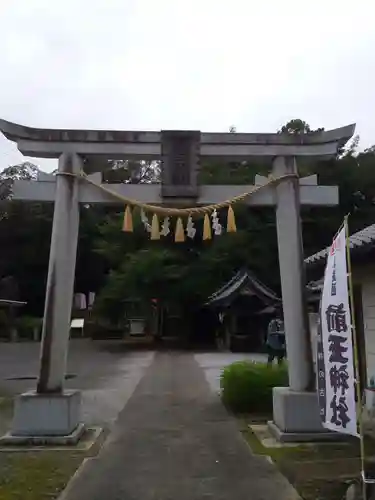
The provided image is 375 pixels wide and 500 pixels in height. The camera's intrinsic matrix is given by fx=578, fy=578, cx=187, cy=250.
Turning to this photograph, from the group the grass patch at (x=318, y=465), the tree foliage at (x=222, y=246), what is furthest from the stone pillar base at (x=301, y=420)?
the tree foliage at (x=222, y=246)

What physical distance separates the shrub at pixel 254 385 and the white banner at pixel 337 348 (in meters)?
4.98

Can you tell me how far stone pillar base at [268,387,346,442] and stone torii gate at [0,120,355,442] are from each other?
0.16ft

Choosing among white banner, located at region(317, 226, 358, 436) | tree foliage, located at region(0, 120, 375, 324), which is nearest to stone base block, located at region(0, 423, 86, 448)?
white banner, located at region(317, 226, 358, 436)

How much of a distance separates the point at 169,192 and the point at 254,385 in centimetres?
426

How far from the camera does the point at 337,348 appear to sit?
18.8ft

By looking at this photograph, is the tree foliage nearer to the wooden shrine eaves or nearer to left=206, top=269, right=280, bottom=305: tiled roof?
left=206, top=269, right=280, bottom=305: tiled roof

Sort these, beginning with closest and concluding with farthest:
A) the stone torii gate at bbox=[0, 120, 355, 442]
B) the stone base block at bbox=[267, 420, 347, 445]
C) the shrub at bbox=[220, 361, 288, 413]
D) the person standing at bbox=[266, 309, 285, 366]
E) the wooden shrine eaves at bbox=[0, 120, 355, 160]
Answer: the stone base block at bbox=[267, 420, 347, 445] → the stone torii gate at bbox=[0, 120, 355, 442] → the wooden shrine eaves at bbox=[0, 120, 355, 160] → the shrub at bbox=[220, 361, 288, 413] → the person standing at bbox=[266, 309, 285, 366]

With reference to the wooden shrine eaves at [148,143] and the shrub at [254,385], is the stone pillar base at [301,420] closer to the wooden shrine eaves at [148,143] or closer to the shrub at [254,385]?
the shrub at [254,385]

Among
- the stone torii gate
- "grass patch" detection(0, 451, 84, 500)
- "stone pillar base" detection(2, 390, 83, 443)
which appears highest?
the stone torii gate

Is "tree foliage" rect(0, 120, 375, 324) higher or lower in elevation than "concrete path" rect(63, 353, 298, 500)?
higher

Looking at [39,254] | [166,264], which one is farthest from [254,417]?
[39,254]

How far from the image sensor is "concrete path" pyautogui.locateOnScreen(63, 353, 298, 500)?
19.5 ft

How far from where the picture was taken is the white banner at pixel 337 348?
18.1ft

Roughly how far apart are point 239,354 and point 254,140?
1999cm
